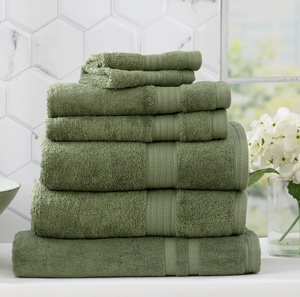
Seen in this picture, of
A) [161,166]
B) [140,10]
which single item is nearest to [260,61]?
[140,10]

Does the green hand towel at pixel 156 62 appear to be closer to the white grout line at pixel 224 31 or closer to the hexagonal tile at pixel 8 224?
the white grout line at pixel 224 31

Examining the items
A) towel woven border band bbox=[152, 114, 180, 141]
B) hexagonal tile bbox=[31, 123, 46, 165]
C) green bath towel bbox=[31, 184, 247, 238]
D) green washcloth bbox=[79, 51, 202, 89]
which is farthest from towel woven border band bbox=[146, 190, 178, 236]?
hexagonal tile bbox=[31, 123, 46, 165]

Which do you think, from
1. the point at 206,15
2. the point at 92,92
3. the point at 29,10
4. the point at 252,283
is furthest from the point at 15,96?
the point at 252,283

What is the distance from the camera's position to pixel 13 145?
1100 millimetres

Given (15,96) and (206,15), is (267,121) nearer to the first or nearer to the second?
(206,15)

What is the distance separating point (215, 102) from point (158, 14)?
43 cm

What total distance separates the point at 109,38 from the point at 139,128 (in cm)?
42

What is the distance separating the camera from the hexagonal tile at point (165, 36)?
1100 millimetres

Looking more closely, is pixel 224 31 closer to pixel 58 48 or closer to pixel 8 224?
pixel 58 48

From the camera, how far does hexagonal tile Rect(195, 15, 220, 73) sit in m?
1.11

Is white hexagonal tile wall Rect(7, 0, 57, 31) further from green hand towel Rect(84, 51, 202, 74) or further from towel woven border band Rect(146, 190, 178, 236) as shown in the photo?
towel woven border band Rect(146, 190, 178, 236)

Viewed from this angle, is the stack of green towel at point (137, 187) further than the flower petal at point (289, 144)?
No

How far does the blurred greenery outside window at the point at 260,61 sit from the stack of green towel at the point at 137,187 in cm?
42

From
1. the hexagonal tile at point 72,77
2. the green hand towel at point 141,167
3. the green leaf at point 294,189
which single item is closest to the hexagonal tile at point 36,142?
the hexagonal tile at point 72,77
